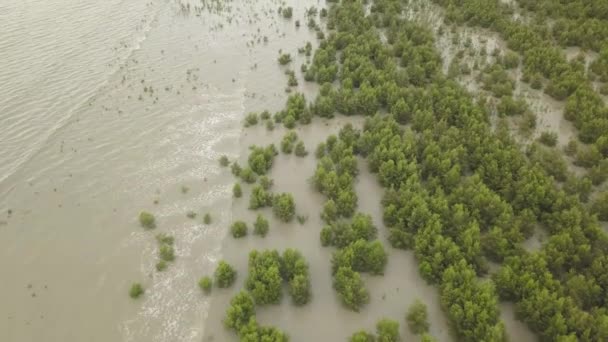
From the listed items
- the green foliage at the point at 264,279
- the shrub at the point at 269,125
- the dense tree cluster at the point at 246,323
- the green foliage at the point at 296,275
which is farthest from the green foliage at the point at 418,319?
the shrub at the point at 269,125

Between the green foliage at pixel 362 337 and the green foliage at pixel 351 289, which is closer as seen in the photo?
the green foliage at pixel 362 337

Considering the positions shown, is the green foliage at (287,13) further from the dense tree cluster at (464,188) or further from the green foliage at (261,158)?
the green foliage at (261,158)

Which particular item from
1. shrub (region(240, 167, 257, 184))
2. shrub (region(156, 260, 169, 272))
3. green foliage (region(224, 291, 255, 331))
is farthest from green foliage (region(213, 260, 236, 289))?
shrub (region(240, 167, 257, 184))

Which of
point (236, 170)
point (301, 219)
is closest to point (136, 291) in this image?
point (301, 219)

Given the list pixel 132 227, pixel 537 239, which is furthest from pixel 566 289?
pixel 132 227

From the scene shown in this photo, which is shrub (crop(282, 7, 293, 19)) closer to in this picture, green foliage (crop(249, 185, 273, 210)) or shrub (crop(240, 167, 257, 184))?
shrub (crop(240, 167, 257, 184))

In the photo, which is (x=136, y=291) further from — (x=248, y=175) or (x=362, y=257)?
(x=362, y=257)
